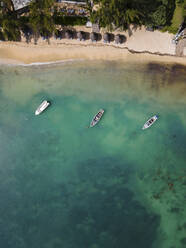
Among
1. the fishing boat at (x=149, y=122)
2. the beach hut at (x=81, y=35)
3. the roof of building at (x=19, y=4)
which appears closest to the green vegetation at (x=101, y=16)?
the roof of building at (x=19, y=4)

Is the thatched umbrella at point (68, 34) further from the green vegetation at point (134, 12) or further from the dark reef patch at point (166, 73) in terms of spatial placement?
the dark reef patch at point (166, 73)

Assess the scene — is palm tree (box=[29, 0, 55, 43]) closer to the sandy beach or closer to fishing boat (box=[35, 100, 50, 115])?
the sandy beach

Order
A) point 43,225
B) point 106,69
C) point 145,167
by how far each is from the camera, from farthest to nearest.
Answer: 1. point 106,69
2. point 145,167
3. point 43,225

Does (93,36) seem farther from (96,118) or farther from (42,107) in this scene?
(42,107)

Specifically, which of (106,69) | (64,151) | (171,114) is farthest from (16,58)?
(171,114)

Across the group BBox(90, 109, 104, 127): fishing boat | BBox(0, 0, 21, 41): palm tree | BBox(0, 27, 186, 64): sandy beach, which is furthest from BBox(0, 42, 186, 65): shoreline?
BBox(90, 109, 104, 127): fishing boat

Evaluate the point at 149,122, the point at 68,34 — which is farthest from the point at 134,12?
the point at 149,122

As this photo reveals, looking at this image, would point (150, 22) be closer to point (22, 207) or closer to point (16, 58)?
point (16, 58)
